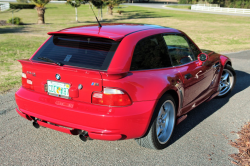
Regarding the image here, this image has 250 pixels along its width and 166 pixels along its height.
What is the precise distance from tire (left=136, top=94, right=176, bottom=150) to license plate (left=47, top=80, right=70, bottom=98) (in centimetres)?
110

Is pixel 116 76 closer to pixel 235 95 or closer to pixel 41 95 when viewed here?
pixel 41 95

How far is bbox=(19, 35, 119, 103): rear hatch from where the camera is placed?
311cm

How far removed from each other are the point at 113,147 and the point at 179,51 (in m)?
1.92

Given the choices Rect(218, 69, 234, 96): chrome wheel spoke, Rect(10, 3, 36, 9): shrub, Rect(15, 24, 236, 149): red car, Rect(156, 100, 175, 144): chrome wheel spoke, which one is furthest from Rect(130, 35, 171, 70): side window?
Rect(10, 3, 36, 9): shrub

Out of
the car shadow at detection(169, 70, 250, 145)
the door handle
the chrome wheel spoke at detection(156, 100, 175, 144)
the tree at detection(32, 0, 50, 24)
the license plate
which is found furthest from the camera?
the tree at detection(32, 0, 50, 24)

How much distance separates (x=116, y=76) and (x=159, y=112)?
0.86m

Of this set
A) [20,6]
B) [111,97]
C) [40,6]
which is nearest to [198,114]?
[111,97]

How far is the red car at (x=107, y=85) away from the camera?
10.0 ft

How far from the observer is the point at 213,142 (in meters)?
3.90

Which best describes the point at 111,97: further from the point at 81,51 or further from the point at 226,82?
the point at 226,82

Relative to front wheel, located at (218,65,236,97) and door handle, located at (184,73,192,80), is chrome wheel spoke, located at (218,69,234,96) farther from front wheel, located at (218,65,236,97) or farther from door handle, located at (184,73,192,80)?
door handle, located at (184,73,192,80)

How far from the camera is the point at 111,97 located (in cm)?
304

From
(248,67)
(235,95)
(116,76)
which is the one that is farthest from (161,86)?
(248,67)

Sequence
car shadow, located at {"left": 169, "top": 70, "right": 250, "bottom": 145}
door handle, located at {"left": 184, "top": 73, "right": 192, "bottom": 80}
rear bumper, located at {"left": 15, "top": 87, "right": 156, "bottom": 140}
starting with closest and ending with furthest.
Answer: rear bumper, located at {"left": 15, "top": 87, "right": 156, "bottom": 140} → door handle, located at {"left": 184, "top": 73, "right": 192, "bottom": 80} → car shadow, located at {"left": 169, "top": 70, "right": 250, "bottom": 145}
